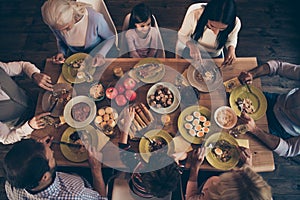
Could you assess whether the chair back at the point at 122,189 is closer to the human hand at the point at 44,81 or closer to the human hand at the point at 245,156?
the human hand at the point at 245,156

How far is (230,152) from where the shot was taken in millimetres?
1849

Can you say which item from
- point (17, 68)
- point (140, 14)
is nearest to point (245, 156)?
point (140, 14)

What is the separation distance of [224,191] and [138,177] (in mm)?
477

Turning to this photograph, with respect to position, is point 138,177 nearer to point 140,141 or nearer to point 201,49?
point 140,141

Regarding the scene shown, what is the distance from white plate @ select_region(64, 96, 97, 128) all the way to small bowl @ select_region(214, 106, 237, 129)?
2.48 ft

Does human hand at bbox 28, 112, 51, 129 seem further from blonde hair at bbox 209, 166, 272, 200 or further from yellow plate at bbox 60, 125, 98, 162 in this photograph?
blonde hair at bbox 209, 166, 272, 200

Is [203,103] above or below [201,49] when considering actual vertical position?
below

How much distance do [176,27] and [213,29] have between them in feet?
3.37

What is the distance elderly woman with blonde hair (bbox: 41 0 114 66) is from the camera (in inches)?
76.4

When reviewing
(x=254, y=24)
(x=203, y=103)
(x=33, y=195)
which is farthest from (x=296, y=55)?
(x=33, y=195)

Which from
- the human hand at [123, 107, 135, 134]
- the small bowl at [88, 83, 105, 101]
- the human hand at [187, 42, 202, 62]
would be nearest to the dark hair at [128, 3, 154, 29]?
the human hand at [187, 42, 202, 62]

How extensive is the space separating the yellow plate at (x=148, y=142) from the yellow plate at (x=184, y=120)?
0.28ft

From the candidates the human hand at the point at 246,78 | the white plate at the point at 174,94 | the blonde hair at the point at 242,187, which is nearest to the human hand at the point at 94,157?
the white plate at the point at 174,94

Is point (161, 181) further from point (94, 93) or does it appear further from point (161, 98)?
point (94, 93)
